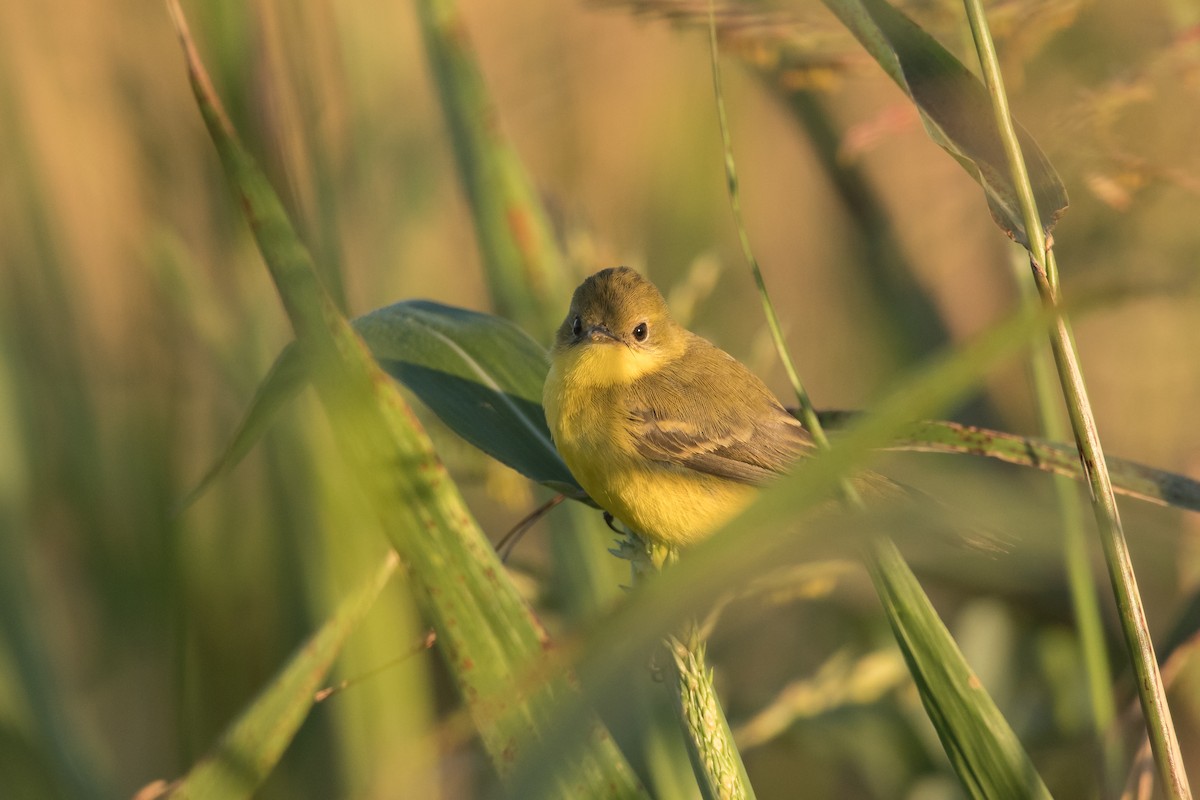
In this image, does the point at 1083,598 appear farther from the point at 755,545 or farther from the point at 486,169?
the point at 486,169

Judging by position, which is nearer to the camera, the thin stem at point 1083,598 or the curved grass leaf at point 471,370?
the thin stem at point 1083,598

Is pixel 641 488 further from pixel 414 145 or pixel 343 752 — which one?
pixel 414 145

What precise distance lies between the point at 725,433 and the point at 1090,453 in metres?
1.46

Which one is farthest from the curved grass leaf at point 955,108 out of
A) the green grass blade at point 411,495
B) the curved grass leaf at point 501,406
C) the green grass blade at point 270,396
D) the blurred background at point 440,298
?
the green grass blade at point 270,396

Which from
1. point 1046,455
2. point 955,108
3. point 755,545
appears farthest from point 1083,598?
point 755,545

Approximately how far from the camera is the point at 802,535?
84 cm

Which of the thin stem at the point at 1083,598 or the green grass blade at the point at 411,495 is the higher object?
the green grass blade at the point at 411,495

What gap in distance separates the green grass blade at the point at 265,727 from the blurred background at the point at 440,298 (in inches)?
9.5

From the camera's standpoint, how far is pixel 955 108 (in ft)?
4.50

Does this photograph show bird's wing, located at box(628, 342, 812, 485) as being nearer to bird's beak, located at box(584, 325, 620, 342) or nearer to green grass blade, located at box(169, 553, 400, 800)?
bird's beak, located at box(584, 325, 620, 342)

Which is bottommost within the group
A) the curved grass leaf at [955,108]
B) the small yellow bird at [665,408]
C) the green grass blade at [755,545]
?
the small yellow bird at [665,408]

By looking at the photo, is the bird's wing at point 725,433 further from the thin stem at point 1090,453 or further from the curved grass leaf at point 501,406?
Result: the thin stem at point 1090,453

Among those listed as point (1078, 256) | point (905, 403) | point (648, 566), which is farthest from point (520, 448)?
Result: point (1078, 256)

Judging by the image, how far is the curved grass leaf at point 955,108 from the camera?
1.31m
